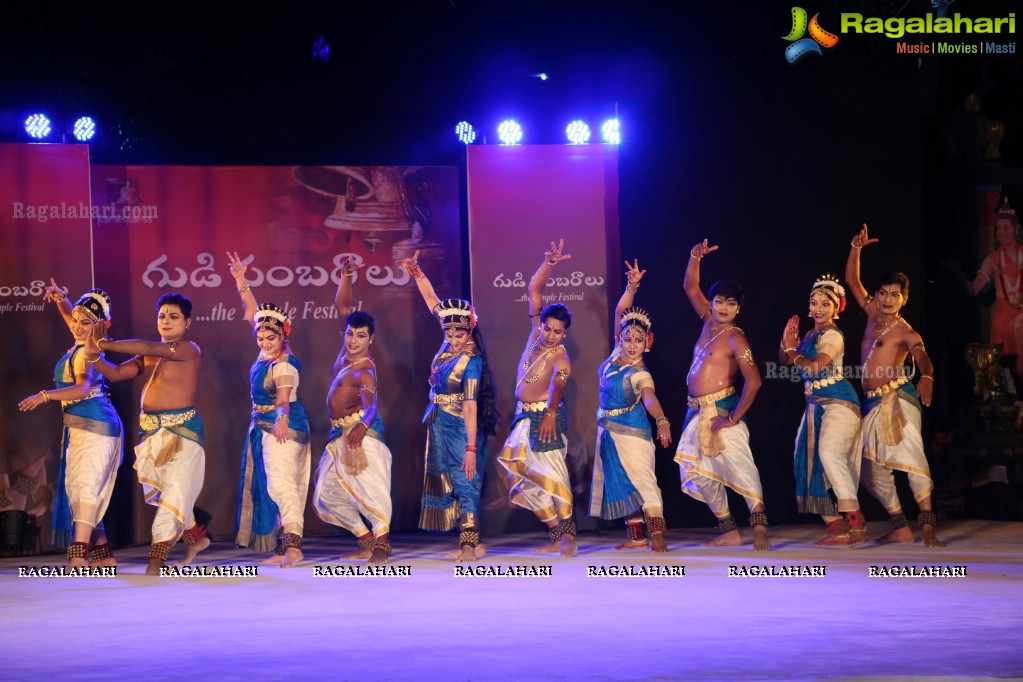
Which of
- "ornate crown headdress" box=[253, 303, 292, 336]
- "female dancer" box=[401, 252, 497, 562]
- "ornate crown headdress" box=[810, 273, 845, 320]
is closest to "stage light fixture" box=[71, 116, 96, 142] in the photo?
"ornate crown headdress" box=[253, 303, 292, 336]

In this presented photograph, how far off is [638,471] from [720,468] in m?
0.48

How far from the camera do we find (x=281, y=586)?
634 cm

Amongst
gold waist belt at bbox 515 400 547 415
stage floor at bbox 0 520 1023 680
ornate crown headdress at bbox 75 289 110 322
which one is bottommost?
stage floor at bbox 0 520 1023 680

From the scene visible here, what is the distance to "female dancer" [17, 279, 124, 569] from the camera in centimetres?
697

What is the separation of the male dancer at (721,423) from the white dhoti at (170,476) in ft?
9.18

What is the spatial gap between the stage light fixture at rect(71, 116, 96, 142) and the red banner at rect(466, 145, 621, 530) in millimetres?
2385

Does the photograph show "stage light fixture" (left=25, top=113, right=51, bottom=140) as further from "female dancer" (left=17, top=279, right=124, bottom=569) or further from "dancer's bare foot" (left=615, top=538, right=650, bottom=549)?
"dancer's bare foot" (left=615, top=538, right=650, bottom=549)

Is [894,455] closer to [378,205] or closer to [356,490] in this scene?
[356,490]

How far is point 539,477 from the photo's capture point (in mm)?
7406

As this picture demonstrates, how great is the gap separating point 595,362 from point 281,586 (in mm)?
2927

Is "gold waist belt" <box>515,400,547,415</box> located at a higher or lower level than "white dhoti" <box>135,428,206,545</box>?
higher

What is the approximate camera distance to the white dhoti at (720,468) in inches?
294

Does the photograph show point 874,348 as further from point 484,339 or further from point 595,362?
point 484,339

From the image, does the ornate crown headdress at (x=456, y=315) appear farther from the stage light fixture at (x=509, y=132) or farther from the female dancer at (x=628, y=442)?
the stage light fixture at (x=509, y=132)
